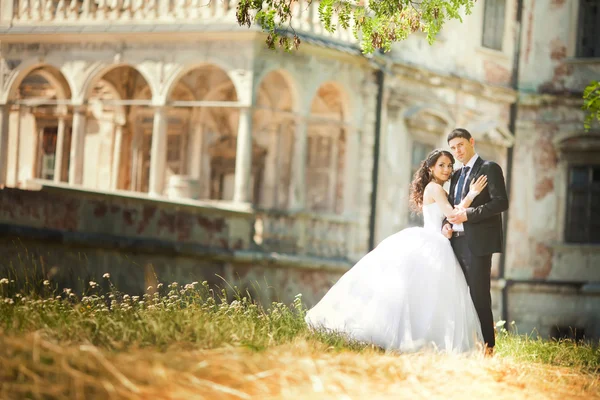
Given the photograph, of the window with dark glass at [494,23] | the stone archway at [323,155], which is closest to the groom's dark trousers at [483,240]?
the stone archway at [323,155]

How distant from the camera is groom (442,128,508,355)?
8289 mm

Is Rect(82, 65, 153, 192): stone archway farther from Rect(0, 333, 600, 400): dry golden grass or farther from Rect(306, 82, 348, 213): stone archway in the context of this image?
Rect(0, 333, 600, 400): dry golden grass

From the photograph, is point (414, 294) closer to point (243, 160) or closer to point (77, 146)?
point (243, 160)

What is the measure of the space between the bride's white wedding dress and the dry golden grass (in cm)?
101

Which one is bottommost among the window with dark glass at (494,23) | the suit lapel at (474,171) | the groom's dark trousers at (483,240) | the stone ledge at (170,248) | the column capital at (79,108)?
the stone ledge at (170,248)

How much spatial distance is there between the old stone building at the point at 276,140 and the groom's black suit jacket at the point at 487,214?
6716 mm

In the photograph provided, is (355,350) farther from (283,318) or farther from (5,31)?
(5,31)

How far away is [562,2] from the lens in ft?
72.3

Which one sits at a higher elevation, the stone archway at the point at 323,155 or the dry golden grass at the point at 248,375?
the stone archway at the point at 323,155

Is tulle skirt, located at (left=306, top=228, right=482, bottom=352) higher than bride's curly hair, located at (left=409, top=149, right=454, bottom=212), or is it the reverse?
bride's curly hair, located at (left=409, top=149, right=454, bottom=212)

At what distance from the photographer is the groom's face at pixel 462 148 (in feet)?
27.7

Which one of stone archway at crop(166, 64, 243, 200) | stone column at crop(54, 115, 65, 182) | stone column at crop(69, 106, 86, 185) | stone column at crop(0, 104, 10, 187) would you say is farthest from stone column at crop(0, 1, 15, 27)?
stone archway at crop(166, 64, 243, 200)

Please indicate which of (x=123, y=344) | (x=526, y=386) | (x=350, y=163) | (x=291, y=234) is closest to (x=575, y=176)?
(x=350, y=163)

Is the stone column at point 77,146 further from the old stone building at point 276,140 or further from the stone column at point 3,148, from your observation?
the stone column at point 3,148
